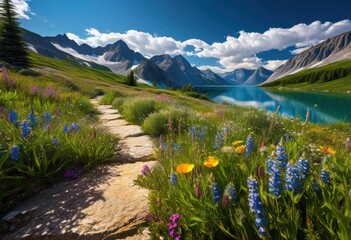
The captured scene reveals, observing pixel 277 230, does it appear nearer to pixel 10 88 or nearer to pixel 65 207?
pixel 65 207

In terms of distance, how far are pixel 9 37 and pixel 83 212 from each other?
4824 cm

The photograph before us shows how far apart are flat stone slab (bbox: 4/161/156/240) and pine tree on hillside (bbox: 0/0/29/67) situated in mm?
46275

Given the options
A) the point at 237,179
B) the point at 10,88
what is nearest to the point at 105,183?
the point at 237,179

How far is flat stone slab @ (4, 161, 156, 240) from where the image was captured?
8.57ft

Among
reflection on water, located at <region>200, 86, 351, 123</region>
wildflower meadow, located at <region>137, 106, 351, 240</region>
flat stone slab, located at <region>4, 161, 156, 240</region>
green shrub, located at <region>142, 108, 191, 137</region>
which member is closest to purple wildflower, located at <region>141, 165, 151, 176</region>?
flat stone slab, located at <region>4, 161, 156, 240</region>

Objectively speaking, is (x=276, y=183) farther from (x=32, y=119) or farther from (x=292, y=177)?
(x=32, y=119)

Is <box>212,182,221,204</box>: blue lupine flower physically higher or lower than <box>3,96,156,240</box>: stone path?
higher

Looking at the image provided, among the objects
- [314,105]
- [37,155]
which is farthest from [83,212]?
[314,105]

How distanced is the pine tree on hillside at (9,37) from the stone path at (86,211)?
46.2 meters

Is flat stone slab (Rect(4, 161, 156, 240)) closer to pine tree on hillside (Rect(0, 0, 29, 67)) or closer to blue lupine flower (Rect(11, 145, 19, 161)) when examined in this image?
blue lupine flower (Rect(11, 145, 19, 161))

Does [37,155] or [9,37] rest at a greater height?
[9,37]

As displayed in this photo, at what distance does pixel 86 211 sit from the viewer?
2.95 m

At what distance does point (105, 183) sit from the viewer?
374 centimetres

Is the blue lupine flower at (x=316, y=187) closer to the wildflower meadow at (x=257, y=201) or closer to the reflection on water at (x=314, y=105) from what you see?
the wildflower meadow at (x=257, y=201)
